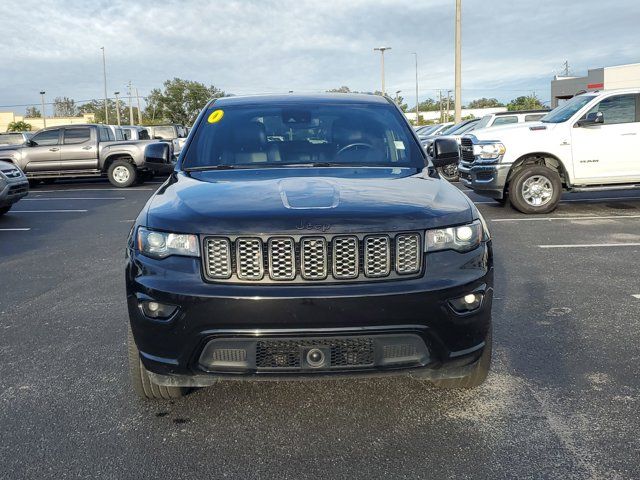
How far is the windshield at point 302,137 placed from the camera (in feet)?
13.2

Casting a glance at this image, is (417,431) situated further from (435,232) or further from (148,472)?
(148,472)

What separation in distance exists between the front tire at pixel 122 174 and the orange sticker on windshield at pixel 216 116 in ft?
46.1

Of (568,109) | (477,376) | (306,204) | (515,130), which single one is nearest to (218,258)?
(306,204)

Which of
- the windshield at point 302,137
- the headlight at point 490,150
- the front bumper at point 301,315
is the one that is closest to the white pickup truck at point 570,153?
the headlight at point 490,150

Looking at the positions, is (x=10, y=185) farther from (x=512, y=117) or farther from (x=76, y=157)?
(x=512, y=117)

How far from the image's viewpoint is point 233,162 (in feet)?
13.1

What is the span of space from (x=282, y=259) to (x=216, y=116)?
1978mm

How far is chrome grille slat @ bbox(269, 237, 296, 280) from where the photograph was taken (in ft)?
8.99

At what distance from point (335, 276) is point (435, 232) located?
52 centimetres

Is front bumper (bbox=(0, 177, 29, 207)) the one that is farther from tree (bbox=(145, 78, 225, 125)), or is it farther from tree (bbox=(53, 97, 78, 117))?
tree (bbox=(53, 97, 78, 117))

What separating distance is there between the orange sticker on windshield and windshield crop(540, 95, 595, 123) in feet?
25.1

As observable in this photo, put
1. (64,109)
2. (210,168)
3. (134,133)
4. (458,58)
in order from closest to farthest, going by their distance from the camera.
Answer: (210,168)
(134,133)
(458,58)
(64,109)

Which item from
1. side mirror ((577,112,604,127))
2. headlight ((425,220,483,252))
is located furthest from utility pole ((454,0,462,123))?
headlight ((425,220,483,252))

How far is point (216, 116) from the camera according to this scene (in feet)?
14.3
